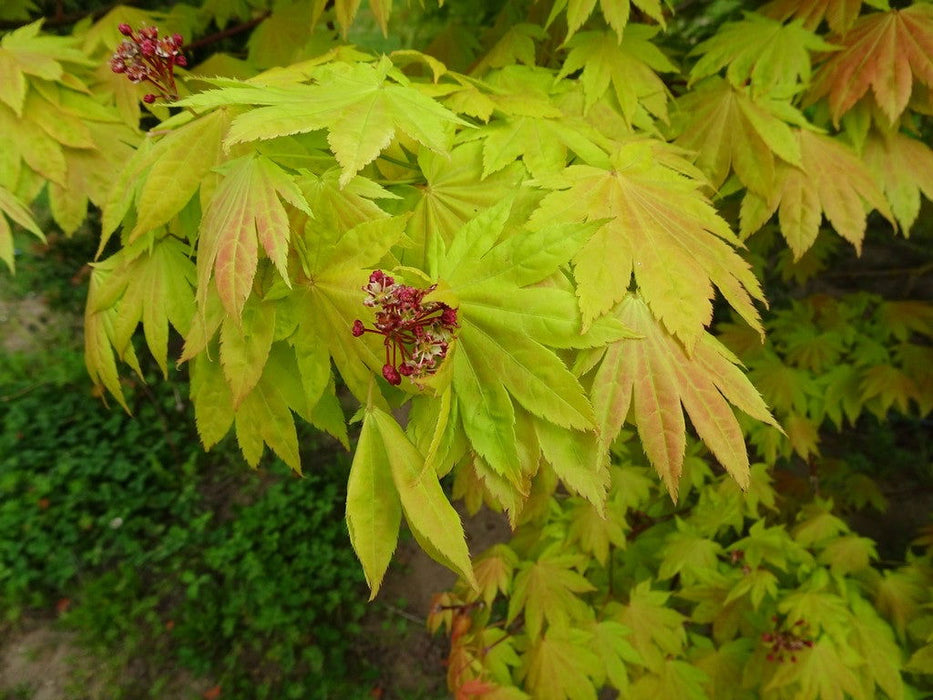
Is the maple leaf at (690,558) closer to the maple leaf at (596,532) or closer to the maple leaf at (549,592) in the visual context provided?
the maple leaf at (596,532)

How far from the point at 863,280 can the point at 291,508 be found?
4.81m

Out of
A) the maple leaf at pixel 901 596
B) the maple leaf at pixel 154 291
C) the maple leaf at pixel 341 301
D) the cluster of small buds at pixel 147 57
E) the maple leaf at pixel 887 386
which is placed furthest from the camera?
the maple leaf at pixel 887 386

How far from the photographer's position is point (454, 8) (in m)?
2.08

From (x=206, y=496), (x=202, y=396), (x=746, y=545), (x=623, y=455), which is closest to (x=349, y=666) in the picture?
(x=206, y=496)

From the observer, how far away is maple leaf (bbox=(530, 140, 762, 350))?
35.4 inches

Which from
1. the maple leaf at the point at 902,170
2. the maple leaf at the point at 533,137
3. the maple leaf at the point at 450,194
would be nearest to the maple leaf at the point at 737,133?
the maple leaf at the point at 902,170

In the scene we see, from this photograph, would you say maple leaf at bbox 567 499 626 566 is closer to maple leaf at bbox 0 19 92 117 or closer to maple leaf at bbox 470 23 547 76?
maple leaf at bbox 470 23 547 76

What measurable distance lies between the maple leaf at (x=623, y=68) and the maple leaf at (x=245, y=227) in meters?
0.84

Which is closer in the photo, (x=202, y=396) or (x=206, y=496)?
(x=202, y=396)

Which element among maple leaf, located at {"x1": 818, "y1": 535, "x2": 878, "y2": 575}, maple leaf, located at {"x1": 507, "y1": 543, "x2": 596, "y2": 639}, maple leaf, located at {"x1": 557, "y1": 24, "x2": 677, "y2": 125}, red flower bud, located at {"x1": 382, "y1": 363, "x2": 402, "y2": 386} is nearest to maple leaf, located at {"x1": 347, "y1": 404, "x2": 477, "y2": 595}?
red flower bud, located at {"x1": 382, "y1": 363, "x2": 402, "y2": 386}

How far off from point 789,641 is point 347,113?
74.1 inches

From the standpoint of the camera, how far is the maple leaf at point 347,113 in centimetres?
84

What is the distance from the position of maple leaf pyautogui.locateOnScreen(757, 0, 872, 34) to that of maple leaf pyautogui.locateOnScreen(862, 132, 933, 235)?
0.32 meters

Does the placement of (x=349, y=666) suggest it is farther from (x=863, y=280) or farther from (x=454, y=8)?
(x=863, y=280)
